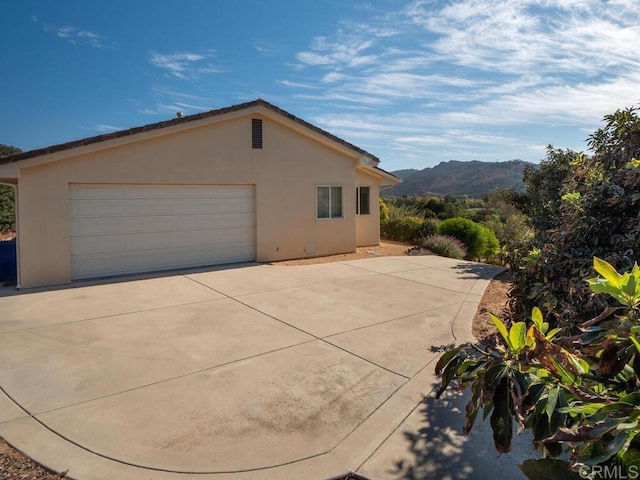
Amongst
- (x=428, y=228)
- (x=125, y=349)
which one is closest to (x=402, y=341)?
(x=125, y=349)

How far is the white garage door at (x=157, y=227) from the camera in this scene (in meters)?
10.4

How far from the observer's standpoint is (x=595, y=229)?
3.51 m

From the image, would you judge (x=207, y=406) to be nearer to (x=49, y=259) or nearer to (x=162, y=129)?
(x=49, y=259)

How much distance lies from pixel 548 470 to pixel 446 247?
49.8 feet

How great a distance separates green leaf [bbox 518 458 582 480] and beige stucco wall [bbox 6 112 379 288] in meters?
11.2

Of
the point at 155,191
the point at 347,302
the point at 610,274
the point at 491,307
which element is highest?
the point at 155,191

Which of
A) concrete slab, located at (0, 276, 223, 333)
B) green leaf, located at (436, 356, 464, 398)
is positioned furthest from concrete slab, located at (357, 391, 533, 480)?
Answer: concrete slab, located at (0, 276, 223, 333)

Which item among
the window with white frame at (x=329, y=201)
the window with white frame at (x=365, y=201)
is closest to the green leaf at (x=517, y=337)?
the window with white frame at (x=329, y=201)

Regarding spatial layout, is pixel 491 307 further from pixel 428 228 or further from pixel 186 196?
pixel 428 228

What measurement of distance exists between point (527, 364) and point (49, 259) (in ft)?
36.5

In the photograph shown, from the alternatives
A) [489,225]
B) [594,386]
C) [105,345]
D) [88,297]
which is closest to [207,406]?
[105,345]

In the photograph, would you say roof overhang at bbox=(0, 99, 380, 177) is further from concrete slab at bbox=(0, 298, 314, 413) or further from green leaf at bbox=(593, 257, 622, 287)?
green leaf at bbox=(593, 257, 622, 287)

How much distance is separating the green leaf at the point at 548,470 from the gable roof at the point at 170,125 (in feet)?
35.8

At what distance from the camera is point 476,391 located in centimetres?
173
